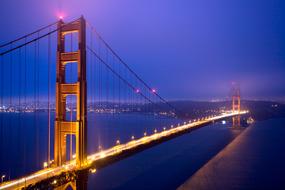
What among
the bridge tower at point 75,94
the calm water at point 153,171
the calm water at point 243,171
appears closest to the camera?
the bridge tower at point 75,94

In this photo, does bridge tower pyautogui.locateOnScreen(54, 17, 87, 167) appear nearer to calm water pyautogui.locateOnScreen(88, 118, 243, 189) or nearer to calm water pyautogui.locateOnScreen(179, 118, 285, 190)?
calm water pyautogui.locateOnScreen(88, 118, 243, 189)

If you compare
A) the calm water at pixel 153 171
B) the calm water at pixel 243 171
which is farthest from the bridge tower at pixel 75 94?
the calm water at pixel 243 171

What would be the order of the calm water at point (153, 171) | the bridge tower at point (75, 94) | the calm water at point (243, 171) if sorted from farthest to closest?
1. the calm water at point (153, 171)
2. the calm water at point (243, 171)
3. the bridge tower at point (75, 94)

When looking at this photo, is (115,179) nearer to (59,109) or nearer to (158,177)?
(158,177)

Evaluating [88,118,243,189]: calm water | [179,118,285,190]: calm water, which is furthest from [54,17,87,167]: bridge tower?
[179,118,285,190]: calm water

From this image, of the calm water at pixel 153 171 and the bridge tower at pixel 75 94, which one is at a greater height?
the bridge tower at pixel 75 94

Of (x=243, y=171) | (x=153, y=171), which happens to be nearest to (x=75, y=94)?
(x=153, y=171)

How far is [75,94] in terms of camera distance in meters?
12.1

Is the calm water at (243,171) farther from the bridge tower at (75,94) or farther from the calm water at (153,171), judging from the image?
the bridge tower at (75,94)

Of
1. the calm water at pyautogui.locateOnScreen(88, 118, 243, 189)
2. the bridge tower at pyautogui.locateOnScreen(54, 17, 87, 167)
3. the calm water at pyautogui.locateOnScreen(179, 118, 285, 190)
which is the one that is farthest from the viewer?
the calm water at pyautogui.locateOnScreen(88, 118, 243, 189)

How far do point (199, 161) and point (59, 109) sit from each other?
16869 mm

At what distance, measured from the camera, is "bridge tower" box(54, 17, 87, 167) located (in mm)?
11688

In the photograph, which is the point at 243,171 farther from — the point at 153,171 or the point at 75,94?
the point at 75,94

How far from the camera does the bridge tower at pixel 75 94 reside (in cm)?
1169
